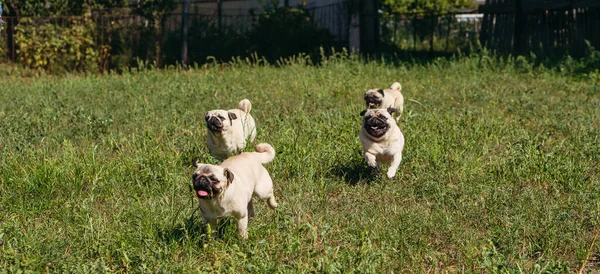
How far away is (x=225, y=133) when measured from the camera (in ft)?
26.8

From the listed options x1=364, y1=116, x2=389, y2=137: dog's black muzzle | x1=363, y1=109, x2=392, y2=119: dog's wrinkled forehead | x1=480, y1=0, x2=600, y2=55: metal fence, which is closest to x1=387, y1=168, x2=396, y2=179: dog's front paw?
x1=364, y1=116, x2=389, y2=137: dog's black muzzle

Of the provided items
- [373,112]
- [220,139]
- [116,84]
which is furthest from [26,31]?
[373,112]

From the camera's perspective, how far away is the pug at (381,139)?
760cm

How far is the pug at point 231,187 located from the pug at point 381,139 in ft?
5.53

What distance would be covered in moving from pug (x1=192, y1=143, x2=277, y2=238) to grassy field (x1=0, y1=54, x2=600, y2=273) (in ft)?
0.61

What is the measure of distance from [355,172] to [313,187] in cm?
89

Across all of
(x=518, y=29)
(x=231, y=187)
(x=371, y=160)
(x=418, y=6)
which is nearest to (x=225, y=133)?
(x=371, y=160)

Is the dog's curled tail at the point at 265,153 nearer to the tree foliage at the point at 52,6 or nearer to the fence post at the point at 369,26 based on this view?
the fence post at the point at 369,26

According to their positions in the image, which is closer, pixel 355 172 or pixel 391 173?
pixel 391 173

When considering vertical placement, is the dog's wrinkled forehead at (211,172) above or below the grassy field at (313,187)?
above

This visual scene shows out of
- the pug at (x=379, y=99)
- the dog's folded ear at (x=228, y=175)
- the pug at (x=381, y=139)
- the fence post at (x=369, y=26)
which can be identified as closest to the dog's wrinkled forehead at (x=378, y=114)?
the pug at (x=381, y=139)

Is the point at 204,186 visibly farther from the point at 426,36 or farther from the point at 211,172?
the point at 426,36

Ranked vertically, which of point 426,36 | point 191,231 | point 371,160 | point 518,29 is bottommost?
point 191,231

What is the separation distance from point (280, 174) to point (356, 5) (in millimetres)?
13832
